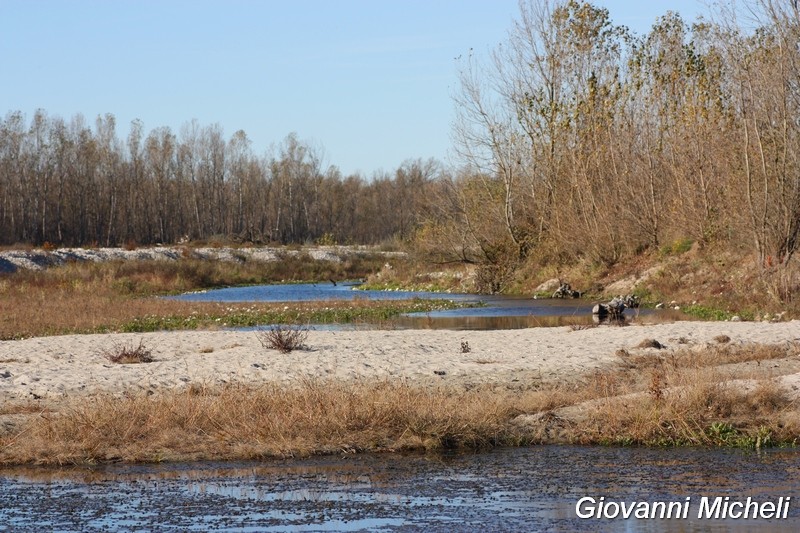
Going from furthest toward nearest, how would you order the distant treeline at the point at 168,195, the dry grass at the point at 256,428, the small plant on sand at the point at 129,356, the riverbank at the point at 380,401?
the distant treeline at the point at 168,195 → the small plant on sand at the point at 129,356 → the riverbank at the point at 380,401 → the dry grass at the point at 256,428

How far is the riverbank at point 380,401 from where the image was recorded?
13.6 m

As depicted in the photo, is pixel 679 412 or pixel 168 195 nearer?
pixel 679 412

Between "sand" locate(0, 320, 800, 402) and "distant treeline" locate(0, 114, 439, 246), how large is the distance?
190ft

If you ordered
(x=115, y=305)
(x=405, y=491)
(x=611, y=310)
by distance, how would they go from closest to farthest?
(x=405, y=491) < (x=611, y=310) < (x=115, y=305)

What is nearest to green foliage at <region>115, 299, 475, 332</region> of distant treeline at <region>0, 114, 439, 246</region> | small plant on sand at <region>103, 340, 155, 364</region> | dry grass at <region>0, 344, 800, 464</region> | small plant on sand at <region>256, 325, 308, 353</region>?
small plant on sand at <region>256, 325, 308, 353</region>

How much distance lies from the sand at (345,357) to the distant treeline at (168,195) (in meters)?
57.9

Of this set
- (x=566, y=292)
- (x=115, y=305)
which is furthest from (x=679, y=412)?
(x=566, y=292)

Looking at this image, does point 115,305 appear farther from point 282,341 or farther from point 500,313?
point 282,341

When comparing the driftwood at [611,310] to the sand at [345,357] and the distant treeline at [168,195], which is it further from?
the distant treeline at [168,195]

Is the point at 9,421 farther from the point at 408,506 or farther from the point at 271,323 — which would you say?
the point at 271,323

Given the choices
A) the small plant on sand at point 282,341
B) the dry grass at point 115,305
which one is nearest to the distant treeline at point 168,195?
the dry grass at point 115,305

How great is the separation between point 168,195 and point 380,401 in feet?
315

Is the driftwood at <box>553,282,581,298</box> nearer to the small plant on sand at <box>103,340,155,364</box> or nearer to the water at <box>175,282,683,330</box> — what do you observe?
the water at <box>175,282,683,330</box>

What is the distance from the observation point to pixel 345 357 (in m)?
20.2
